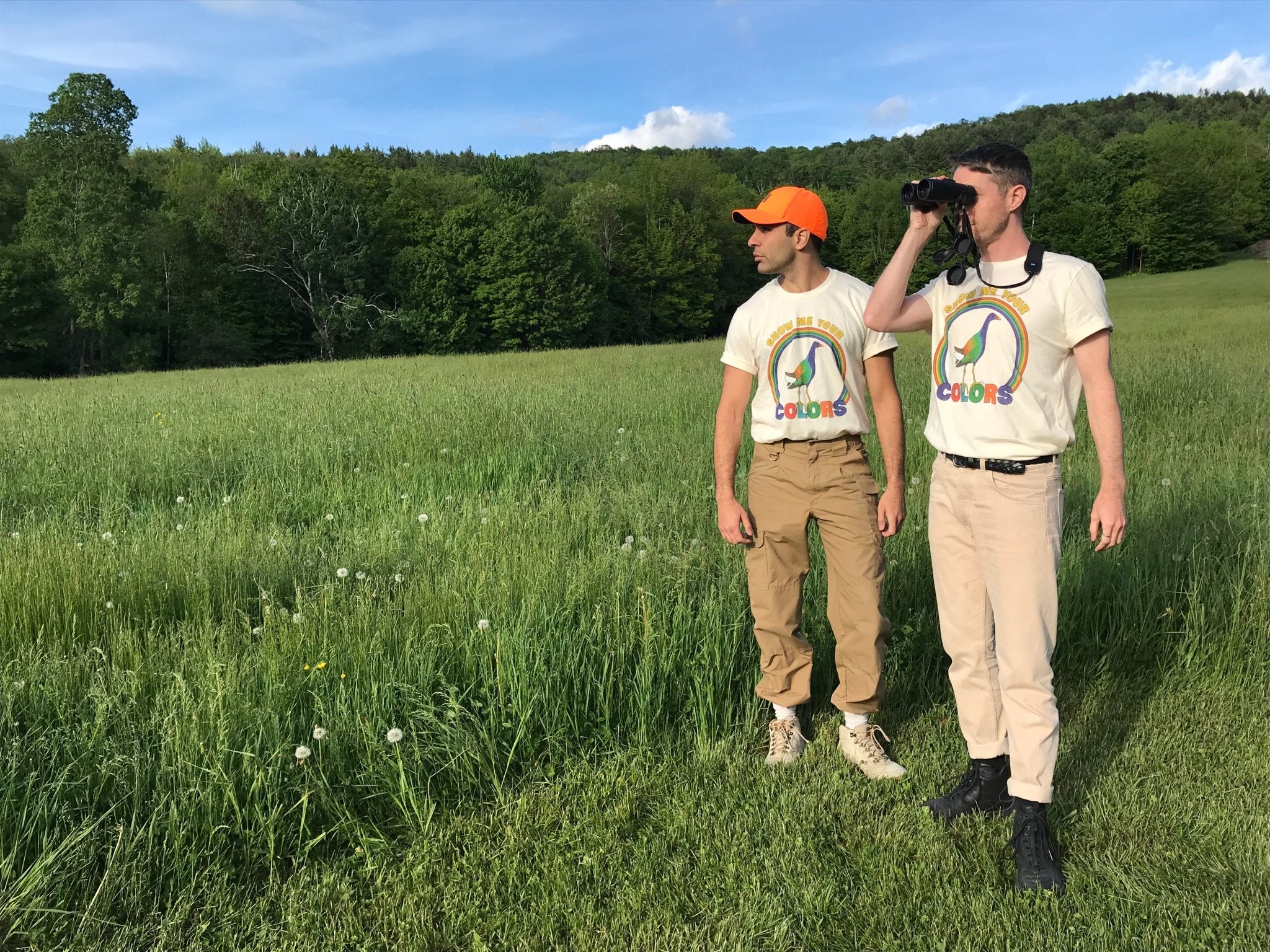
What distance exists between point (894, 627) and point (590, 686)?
5.67 feet

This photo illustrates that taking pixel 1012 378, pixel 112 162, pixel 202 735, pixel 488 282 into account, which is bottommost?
pixel 202 735

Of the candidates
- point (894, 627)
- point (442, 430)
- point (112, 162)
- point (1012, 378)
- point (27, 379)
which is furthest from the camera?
point (112, 162)

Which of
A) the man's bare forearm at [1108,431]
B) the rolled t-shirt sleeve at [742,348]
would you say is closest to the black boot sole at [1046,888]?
the man's bare forearm at [1108,431]

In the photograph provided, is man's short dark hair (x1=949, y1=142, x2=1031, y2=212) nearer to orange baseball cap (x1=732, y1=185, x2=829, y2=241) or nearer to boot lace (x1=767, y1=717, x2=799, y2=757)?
orange baseball cap (x1=732, y1=185, x2=829, y2=241)

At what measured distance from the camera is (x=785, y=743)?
3.36 m

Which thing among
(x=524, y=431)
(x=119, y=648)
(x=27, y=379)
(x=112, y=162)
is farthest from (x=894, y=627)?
(x=112, y=162)

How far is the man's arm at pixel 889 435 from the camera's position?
3.28 m

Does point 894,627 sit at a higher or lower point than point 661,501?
lower

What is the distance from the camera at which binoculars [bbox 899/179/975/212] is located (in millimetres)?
2504

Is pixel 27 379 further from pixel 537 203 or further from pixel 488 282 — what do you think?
pixel 537 203

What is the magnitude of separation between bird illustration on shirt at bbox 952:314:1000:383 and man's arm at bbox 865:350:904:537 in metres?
0.50

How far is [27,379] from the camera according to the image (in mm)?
27500

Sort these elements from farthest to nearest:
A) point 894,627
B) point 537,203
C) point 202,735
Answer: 1. point 537,203
2. point 894,627
3. point 202,735

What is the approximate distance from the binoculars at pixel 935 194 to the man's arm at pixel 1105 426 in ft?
1.92
